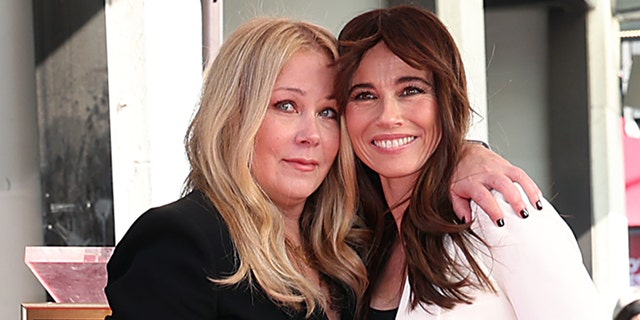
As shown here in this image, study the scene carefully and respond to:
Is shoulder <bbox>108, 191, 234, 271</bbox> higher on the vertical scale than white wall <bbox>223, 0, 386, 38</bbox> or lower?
lower

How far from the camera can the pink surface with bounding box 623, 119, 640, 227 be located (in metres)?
2.52

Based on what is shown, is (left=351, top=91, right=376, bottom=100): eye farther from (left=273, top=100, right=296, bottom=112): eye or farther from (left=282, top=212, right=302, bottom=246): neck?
(left=282, top=212, right=302, bottom=246): neck

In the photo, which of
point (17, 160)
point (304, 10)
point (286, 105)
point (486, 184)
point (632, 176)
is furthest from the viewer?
point (304, 10)

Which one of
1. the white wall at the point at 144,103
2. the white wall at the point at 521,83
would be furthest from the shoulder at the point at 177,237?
the white wall at the point at 521,83

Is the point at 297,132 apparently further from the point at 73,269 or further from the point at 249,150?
the point at 73,269

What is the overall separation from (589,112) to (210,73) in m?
1.51

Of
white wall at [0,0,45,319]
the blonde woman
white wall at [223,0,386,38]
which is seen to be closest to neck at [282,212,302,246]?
the blonde woman

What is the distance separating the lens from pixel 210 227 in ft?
4.88

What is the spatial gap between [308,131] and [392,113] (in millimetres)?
168

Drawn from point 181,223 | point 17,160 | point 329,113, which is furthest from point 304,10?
point 181,223

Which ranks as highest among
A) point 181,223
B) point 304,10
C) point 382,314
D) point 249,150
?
point 304,10

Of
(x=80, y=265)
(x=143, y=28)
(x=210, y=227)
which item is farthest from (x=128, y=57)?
(x=210, y=227)

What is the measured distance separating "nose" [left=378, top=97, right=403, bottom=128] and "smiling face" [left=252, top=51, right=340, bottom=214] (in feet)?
0.36

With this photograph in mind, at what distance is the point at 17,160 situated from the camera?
263 cm
